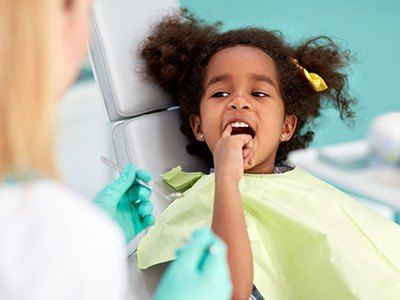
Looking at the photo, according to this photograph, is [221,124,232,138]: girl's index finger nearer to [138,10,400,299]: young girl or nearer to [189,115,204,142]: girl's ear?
[138,10,400,299]: young girl

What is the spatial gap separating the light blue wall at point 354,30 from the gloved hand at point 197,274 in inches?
63.5

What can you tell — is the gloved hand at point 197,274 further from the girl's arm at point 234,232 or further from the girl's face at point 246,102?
the girl's face at point 246,102

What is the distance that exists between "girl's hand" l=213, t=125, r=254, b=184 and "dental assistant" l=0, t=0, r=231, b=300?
0.62m

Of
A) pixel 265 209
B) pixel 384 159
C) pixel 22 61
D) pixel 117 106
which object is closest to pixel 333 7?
pixel 117 106

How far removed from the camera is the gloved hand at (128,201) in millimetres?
1613

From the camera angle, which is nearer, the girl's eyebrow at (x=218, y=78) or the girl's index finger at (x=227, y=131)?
the girl's index finger at (x=227, y=131)

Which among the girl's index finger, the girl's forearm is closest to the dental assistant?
the girl's forearm

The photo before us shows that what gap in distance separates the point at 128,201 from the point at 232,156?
263 millimetres

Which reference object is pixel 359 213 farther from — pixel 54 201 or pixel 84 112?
pixel 84 112

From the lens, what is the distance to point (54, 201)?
92 centimetres

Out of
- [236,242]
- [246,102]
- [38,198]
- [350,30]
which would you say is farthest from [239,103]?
[350,30]

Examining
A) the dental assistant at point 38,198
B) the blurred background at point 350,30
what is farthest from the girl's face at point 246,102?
the dental assistant at point 38,198

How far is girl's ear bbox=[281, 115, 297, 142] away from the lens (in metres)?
1.97

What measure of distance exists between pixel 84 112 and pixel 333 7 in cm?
110
